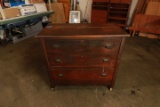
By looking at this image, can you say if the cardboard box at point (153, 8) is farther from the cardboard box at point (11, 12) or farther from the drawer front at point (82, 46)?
the cardboard box at point (11, 12)

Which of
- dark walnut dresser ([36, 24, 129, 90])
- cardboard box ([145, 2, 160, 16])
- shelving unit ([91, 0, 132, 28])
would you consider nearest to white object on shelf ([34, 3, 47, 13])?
shelving unit ([91, 0, 132, 28])

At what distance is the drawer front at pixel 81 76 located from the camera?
1.37 meters

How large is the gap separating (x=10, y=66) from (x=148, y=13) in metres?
3.45

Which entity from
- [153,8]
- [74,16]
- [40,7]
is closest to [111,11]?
[153,8]

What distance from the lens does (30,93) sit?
155 centimetres

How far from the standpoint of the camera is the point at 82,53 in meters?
1.24

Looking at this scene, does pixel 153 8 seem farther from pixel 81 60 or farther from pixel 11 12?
pixel 11 12

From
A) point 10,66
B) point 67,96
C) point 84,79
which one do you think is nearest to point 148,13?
point 84,79

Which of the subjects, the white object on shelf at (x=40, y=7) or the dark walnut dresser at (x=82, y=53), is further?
the white object on shelf at (x=40, y=7)

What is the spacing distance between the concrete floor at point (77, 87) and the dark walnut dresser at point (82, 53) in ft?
0.55

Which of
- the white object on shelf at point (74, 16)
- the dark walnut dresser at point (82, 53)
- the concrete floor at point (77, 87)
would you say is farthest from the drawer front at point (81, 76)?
the white object on shelf at point (74, 16)

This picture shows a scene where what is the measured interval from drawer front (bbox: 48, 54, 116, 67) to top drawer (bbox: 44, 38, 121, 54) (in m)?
0.06

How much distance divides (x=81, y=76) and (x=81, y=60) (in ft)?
0.81

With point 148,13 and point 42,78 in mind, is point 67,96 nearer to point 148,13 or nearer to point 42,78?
point 42,78
